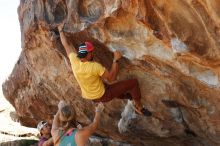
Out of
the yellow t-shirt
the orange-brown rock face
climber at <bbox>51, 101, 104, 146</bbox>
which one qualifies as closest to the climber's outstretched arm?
the orange-brown rock face

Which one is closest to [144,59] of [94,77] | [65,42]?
[94,77]

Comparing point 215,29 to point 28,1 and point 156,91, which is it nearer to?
point 156,91

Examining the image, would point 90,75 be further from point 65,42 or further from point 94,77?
point 65,42

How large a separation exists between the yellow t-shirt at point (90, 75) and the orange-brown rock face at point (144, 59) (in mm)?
768

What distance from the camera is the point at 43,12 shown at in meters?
10.8

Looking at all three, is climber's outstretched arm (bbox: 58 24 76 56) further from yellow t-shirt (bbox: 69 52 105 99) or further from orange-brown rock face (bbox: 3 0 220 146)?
yellow t-shirt (bbox: 69 52 105 99)

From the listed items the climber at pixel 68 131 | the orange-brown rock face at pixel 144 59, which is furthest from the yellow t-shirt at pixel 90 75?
the climber at pixel 68 131

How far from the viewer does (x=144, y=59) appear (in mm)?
9969

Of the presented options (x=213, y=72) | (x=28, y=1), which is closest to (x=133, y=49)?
(x=213, y=72)

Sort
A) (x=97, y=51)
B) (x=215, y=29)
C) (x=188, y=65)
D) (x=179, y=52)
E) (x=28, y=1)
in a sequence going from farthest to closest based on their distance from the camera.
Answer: (x=28, y=1) → (x=97, y=51) → (x=188, y=65) → (x=179, y=52) → (x=215, y=29)

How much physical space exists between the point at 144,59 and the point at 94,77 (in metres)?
1.10

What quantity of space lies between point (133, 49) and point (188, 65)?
46.8 inches

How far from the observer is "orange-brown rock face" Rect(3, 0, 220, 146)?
342 inches

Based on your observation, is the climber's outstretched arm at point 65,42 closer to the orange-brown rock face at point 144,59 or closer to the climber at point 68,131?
the orange-brown rock face at point 144,59
